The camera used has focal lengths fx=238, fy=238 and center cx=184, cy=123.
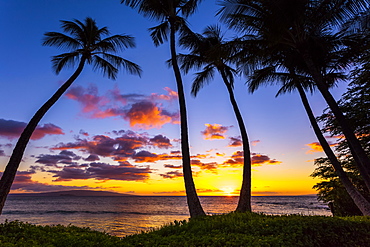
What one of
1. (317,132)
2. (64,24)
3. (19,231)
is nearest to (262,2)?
(317,132)

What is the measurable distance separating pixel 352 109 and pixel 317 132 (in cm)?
250

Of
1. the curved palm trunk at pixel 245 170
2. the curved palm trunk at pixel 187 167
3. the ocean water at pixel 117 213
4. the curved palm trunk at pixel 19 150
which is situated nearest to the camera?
the curved palm trunk at pixel 19 150

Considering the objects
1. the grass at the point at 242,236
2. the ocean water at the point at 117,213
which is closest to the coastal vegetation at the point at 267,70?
the grass at the point at 242,236

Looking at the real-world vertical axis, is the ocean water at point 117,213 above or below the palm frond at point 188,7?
below

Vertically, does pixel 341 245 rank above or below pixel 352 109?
below

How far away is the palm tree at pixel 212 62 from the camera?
487 inches

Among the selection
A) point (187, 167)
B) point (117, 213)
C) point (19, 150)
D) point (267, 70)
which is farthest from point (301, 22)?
point (117, 213)

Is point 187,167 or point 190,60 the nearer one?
point 187,167

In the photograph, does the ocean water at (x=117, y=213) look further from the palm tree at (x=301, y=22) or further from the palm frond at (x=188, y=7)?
the palm frond at (x=188, y=7)

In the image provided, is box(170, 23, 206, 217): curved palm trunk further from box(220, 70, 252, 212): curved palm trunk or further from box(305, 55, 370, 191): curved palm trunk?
box(305, 55, 370, 191): curved palm trunk

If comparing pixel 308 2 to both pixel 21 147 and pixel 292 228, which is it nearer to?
pixel 292 228

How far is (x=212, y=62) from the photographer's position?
15250 mm

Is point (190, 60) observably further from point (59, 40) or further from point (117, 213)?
point (117, 213)

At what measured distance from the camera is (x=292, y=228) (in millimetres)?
5648
